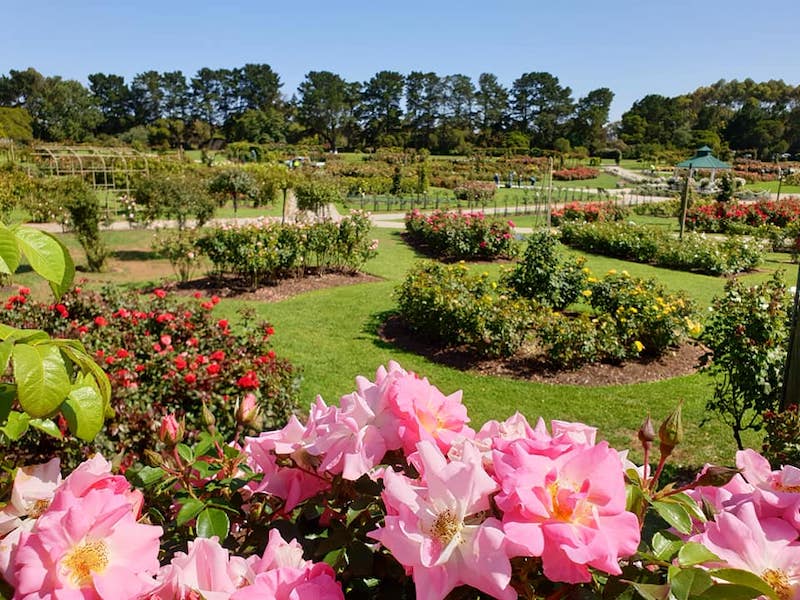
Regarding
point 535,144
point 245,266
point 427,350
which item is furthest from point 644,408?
point 535,144

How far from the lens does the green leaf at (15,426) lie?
3.26 feet

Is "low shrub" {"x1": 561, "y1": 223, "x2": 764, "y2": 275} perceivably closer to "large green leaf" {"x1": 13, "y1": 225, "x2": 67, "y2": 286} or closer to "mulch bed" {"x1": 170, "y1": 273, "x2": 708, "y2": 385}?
"mulch bed" {"x1": 170, "y1": 273, "x2": 708, "y2": 385}

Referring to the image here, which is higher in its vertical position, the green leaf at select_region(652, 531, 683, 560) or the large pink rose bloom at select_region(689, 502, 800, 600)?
the large pink rose bloom at select_region(689, 502, 800, 600)

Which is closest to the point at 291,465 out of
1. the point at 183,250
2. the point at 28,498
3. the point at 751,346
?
the point at 28,498

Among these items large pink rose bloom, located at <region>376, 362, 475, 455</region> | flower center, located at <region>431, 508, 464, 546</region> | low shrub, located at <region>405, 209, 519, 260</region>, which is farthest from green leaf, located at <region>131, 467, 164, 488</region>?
low shrub, located at <region>405, 209, 519, 260</region>

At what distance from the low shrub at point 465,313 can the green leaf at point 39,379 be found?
5.95 metres

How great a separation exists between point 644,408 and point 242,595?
554 cm

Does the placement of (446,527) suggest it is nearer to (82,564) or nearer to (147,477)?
(82,564)

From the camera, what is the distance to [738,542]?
2.23ft

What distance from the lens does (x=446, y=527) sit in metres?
0.64

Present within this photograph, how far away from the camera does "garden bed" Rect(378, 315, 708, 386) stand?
20.6ft

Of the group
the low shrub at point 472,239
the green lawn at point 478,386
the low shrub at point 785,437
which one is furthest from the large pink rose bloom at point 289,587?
the low shrub at point 472,239

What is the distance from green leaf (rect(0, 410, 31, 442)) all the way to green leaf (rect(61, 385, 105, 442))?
135 millimetres

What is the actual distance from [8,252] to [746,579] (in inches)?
40.8
